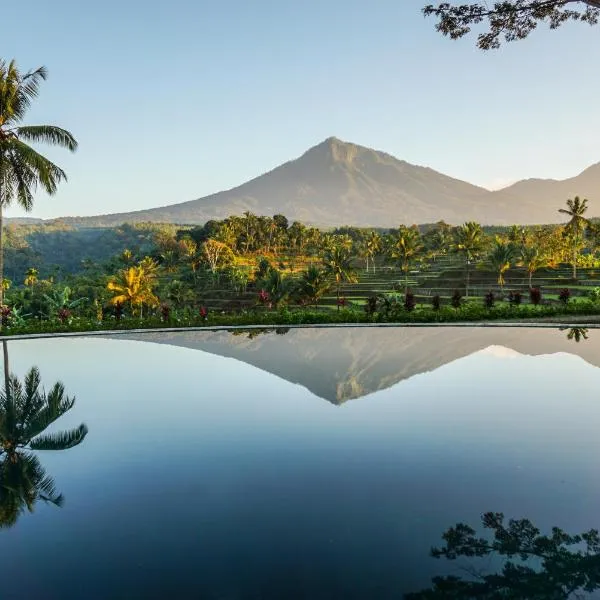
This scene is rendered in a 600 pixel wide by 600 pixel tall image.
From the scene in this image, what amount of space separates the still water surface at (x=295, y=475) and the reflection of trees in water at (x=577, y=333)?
4.53 m

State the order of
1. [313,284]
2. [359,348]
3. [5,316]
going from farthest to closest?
[313,284], [5,316], [359,348]

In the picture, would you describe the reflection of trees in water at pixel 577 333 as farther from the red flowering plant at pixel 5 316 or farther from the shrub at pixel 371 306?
the red flowering plant at pixel 5 316

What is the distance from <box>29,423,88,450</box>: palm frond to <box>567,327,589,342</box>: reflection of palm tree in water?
1387 centimetres

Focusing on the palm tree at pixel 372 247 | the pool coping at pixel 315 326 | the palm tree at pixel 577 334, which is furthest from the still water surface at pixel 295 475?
the palm tree at pixel 372 247

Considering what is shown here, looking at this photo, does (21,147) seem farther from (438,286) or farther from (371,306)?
(438,286)

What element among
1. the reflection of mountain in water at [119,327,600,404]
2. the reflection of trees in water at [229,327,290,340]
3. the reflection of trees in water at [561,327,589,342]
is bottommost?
the reflection of trees in water at [561,327,589,342]

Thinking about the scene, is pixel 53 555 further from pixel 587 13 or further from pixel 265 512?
pixel 587 13

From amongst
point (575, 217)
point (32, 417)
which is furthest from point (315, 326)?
point (575, 217)

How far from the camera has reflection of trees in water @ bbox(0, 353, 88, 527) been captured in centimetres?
561

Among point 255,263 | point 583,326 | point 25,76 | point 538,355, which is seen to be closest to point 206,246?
point 255,263

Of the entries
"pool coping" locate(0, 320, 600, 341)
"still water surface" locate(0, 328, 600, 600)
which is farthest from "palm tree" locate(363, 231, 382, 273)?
"still water surface" locate(0, 328, 600, 600)

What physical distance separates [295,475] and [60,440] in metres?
3.46

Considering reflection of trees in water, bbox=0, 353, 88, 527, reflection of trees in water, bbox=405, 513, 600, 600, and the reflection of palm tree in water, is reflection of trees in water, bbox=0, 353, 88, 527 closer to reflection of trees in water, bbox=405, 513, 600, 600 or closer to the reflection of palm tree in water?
reflection of trees in water, bbox=405, 513, 600, 600

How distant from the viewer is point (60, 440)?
7.54 metres
